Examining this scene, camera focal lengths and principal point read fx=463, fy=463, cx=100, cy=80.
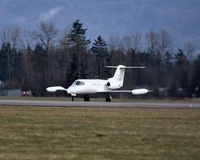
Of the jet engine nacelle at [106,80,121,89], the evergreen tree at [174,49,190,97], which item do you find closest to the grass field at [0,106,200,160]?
the evergreen tree at [174,49,190,97]

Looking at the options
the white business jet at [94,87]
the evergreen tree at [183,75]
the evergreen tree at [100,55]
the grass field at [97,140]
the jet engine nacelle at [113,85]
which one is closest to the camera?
the grass field at [97,140]

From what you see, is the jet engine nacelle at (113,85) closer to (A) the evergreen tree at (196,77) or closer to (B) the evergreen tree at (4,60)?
(A) the evergreen tree at (196,77)

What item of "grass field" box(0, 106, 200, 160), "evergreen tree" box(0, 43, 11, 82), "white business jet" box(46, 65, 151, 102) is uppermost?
"evergreen tree" box(0, 43, 11, 82)

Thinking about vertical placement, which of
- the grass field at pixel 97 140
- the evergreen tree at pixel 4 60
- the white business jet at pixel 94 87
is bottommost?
the grass field at pixel 97 140

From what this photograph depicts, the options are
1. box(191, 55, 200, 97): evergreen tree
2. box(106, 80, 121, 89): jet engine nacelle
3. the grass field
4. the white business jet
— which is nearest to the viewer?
the grass field

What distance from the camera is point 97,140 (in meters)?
15.6

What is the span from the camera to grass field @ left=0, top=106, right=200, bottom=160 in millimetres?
13023

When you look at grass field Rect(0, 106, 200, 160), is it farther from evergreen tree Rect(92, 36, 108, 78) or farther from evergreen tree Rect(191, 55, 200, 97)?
evergreen tree Rect(92, 36, 108, 78)

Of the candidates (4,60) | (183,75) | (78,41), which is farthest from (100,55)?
(183,75)

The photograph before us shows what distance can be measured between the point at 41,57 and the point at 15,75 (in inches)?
313

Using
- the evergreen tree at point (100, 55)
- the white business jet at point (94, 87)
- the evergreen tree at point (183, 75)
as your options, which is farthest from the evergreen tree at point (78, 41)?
the evergreen tree at point (183, 75)

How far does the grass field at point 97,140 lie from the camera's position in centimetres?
1302

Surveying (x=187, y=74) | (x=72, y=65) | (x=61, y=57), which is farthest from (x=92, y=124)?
(x=61, y=57)

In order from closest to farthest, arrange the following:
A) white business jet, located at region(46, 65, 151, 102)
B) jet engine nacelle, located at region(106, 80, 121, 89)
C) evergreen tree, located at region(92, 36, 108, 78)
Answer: white business jet, located at region(46, 65, 151, 102), jet engine nacelle, located at region(106, 80, 121, 89), evergreen tree, located at region(92, 36, 108, 78)
